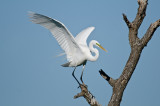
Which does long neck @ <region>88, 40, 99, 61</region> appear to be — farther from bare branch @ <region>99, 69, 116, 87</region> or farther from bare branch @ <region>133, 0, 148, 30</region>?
bare branch @ <region>133, 0, 148, 30</region>

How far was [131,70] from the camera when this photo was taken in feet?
28.7

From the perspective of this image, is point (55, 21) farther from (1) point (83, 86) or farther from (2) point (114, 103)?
(2) point (114, 103)

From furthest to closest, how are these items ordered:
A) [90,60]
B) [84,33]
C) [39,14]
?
[84,33] < [90,60] < [39,14]

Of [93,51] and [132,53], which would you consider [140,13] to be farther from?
[93,51]

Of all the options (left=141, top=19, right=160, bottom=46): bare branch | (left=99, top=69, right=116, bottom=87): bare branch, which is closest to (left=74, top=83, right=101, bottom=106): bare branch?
(left=99, top=69, right=116, bottom=87): bare branch

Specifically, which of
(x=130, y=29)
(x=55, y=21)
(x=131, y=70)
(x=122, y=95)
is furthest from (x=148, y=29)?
(x=55, y=21)

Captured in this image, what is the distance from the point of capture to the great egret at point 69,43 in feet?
→ 29.1

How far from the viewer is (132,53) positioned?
8.83 meters

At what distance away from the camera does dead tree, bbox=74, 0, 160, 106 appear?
8742 mm

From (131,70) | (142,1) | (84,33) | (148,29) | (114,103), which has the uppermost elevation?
(84,33)

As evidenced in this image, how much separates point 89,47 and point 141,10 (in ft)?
7.22

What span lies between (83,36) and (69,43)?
144 centimetres

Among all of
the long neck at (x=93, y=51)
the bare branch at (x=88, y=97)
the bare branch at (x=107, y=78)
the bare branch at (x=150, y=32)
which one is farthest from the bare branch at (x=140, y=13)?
the bare branch at (x=88, y=97)

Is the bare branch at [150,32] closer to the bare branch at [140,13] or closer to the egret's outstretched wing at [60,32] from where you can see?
the bare branch at [140,13]
